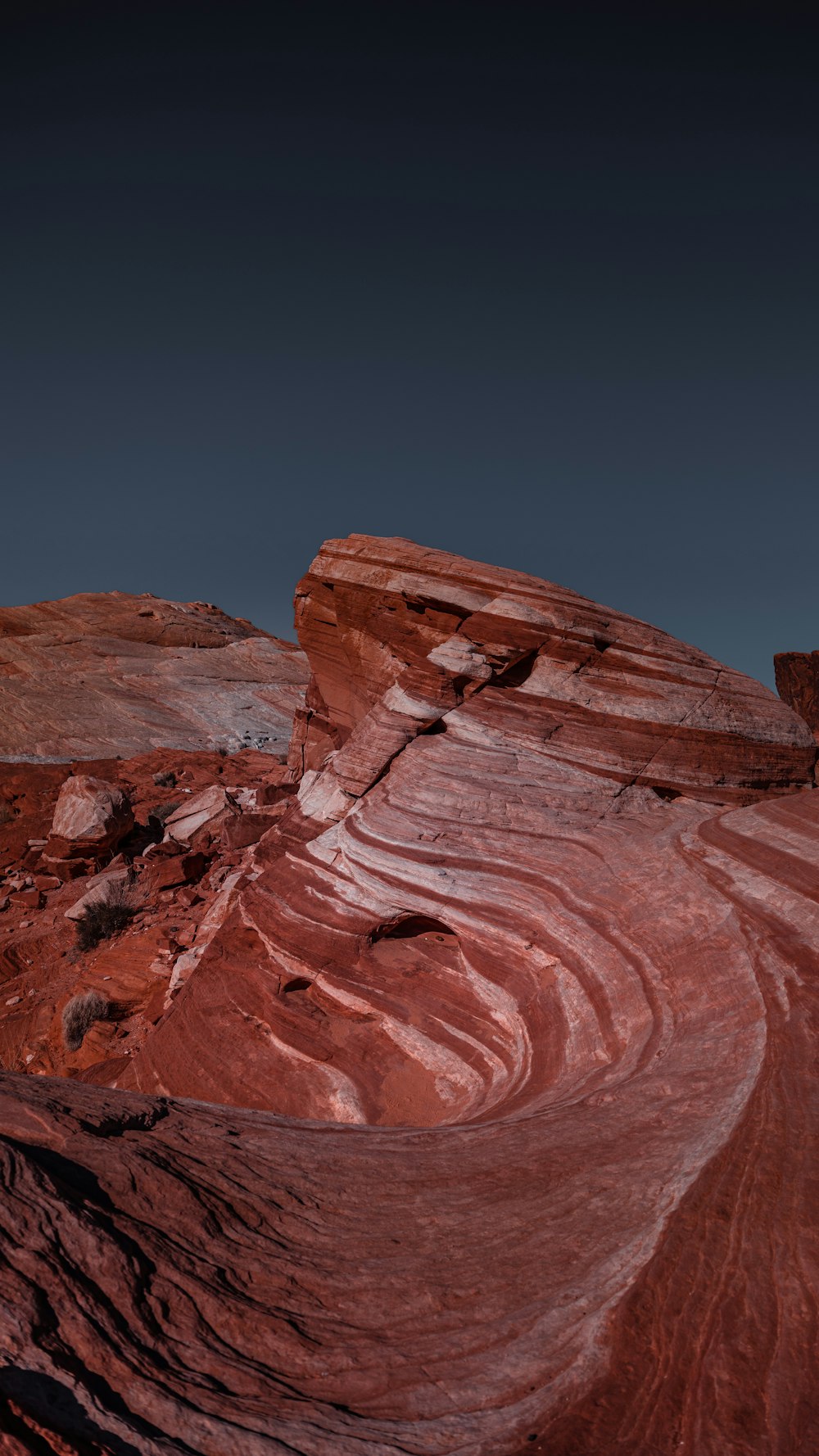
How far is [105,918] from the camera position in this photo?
13.9 m

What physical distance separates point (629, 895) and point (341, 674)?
22.3 ft

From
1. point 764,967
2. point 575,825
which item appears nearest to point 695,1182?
point 764,967

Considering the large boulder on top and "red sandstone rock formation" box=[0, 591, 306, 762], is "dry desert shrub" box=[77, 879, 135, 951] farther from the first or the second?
"red sandstone rock formation" box=[0, 591, 306, 762]

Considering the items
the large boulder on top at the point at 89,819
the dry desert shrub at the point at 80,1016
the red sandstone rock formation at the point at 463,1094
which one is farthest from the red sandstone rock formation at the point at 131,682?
the dry desert shrub at the point at 80,1016

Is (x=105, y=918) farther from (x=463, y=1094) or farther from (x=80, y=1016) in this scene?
(x=463, y=1094)

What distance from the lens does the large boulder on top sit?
56.5 ft

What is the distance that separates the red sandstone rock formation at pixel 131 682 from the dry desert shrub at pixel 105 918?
15.8 metres

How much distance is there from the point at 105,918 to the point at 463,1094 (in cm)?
871

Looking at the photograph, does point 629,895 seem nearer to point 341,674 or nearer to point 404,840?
point 404,840

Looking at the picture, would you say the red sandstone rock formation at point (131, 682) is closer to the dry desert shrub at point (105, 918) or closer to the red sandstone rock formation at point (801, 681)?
the dry desert shrub at point (105, 918)

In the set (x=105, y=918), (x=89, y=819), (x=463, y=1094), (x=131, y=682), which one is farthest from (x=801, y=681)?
(x=463, y=1094)

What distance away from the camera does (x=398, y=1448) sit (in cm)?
239

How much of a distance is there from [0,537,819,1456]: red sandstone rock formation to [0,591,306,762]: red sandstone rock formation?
18276 millimetres

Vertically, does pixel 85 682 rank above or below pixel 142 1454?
above
